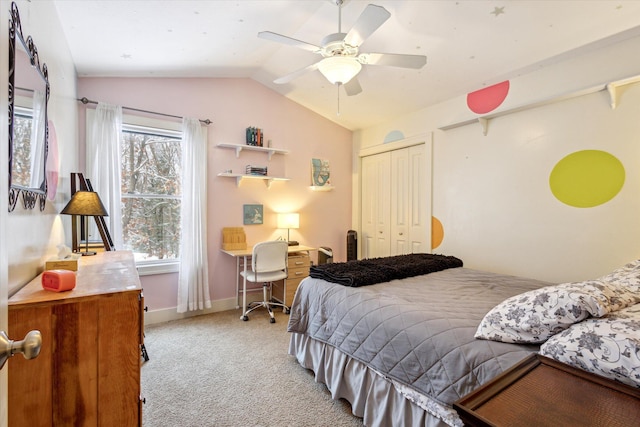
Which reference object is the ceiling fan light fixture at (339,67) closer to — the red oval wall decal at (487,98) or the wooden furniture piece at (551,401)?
the red oval wall decal at (487,98)

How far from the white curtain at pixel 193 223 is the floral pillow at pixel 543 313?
9.86 feet

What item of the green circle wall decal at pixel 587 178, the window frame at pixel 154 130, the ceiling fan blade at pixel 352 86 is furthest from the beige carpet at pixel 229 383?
the green circle wall decal at pixel 587 178

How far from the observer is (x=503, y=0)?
215 centimetres

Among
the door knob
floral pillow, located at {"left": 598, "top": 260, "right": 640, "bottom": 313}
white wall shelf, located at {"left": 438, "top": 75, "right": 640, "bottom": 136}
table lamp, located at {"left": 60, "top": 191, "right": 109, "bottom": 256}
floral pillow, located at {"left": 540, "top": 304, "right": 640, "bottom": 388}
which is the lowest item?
floral pillow, located at {"left": 540, "top": 304, "right": 640, "bottom": 388}

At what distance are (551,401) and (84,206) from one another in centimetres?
256

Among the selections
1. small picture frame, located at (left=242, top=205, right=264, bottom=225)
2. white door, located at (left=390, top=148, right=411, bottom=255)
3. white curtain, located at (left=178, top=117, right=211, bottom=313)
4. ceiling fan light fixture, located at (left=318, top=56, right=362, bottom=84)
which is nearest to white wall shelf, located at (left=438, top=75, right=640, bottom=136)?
white door, located at (left=390, top=148, right=411, bottom=255)

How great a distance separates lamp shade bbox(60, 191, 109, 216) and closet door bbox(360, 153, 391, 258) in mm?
3363

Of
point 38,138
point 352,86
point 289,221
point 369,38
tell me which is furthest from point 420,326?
point 289,221

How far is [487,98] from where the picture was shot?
3094 mm

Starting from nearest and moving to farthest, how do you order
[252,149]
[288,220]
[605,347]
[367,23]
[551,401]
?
[551,401] → [605,347] → [367,23] → [252,149] → [288,220]

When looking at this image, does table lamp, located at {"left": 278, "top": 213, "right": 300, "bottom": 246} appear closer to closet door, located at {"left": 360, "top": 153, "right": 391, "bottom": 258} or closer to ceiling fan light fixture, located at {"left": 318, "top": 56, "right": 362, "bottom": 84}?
closet door, located at {"left": 360, "top": 153, "right": 391, "bottom": 258}

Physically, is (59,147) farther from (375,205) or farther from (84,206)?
(375,205)

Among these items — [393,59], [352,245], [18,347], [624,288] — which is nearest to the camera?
[18,347]

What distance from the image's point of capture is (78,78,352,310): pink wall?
336 cm
